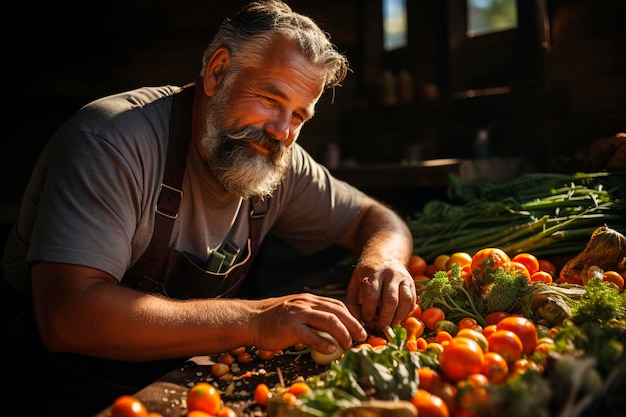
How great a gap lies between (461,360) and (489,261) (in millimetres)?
746

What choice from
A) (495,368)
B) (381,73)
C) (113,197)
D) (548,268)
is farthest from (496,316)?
(381,73)

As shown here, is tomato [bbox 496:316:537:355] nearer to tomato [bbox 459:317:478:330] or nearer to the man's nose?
tomato [bbox 459:317:478:330]

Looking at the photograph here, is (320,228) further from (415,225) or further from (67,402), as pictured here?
(67,402)

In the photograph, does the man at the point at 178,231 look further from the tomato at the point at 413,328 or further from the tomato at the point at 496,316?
Result: the tomato at the point at 496,316

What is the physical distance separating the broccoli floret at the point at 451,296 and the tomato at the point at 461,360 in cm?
62

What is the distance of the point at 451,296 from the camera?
2129mm

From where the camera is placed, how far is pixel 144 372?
2.22m

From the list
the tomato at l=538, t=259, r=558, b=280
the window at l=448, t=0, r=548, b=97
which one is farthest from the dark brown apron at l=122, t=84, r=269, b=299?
the window at l=448, t=0, r=548, b=97

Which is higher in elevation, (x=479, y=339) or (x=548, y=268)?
(x=479, y=339)

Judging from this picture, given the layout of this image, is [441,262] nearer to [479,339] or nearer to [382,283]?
[382,283]

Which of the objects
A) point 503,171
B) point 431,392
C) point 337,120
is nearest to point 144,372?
point 431,392

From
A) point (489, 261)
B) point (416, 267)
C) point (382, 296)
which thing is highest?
point (489, 261)

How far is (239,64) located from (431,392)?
165cm

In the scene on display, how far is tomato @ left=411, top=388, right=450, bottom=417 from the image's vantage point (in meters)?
1.26
